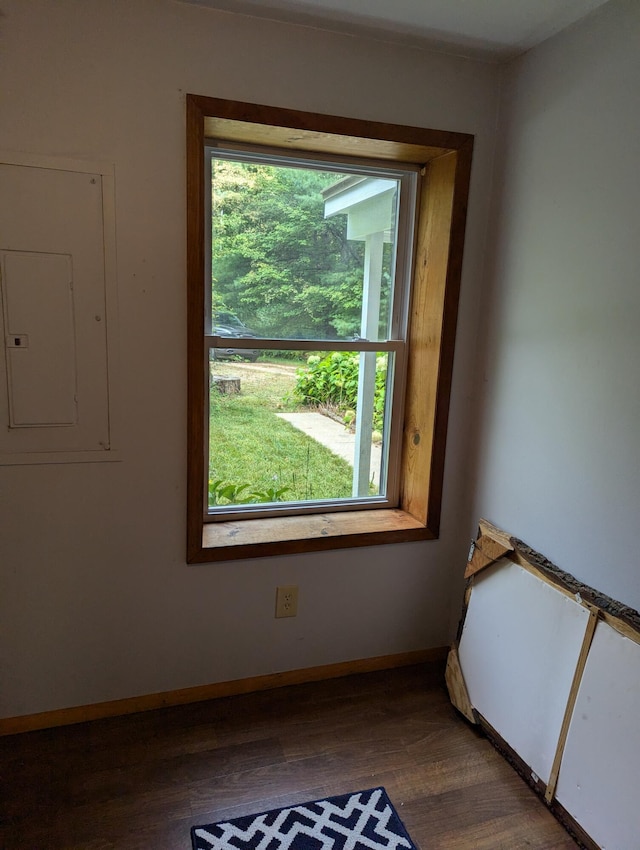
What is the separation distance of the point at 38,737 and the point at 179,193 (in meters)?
1.76

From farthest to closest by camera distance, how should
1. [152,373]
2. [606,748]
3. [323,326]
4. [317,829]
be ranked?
[323,326] → [152,373] → [317,829] → [606,748]

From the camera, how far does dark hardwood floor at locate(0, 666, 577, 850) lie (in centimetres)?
152

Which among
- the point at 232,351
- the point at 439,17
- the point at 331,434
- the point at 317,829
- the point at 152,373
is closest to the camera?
the point at 317,829

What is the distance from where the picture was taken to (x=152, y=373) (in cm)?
177

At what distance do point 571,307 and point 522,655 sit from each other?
1.06m

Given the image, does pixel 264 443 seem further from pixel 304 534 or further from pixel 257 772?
pixel 257 772

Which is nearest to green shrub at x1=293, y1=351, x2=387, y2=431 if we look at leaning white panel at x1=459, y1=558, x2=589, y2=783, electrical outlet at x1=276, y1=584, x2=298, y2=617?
electrical outlet at x1=276, y1=584, x2=298, y2=617

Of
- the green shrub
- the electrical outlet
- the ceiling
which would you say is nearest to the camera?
the ceiling

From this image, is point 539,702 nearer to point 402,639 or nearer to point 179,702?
point 402,639

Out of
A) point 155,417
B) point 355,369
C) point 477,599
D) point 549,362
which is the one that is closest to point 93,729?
point 155,417

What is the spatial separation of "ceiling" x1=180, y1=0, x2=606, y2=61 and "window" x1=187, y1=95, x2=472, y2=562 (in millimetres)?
260

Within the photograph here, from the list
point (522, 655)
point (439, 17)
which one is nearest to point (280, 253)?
point (439, 17)

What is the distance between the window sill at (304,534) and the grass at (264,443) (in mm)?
136

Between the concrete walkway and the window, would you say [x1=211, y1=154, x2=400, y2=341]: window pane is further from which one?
the concrete walkway
